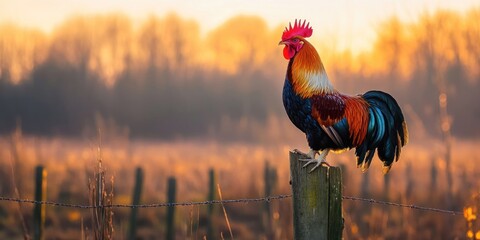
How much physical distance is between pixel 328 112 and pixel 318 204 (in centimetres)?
64

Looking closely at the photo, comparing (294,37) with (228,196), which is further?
(228,196)

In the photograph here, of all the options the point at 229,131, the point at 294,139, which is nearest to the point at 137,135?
the point at 229,131

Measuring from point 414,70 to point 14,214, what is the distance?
964 inches

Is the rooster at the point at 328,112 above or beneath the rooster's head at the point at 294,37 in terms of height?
beneath

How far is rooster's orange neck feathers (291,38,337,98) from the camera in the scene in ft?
13.5

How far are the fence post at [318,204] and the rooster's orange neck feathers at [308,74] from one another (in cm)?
56

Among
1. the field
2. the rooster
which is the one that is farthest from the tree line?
the rooster

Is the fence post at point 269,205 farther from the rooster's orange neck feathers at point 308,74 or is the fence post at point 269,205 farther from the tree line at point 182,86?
the tree line at point 182,86

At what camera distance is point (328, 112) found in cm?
410

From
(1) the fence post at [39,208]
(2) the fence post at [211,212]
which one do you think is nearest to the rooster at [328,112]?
(1) the fence post at [39,208]

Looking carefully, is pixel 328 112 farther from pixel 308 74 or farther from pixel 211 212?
pixel 211 212

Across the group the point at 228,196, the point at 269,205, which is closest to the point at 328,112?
the point at 269,205

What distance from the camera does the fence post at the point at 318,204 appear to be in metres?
3.70

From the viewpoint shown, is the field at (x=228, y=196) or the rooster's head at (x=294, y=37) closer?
the rooster's head at (x=294, y=37)
